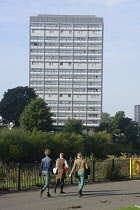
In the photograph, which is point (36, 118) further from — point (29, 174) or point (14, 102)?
point (29, 174)

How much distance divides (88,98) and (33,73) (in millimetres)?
19696

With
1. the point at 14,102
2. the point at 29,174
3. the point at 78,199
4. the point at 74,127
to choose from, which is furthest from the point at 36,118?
the point at 78,199

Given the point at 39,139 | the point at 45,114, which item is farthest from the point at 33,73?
the point at 39,139

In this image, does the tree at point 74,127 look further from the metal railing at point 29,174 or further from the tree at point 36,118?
the metal railing at point 29,174

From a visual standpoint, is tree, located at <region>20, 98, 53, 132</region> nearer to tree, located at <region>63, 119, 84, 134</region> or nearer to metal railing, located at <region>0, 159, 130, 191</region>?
tree, located at <region>63, 119, 84, 134</region>

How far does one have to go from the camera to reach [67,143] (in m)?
79.6

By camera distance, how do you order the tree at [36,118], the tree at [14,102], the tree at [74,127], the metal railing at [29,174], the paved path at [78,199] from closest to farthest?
1. the paved path at [78,199]
2. the metal railing at [29,174]
3. the tree at [36,118]
4. the tree at [74,127]
5. the tree at [14,102]

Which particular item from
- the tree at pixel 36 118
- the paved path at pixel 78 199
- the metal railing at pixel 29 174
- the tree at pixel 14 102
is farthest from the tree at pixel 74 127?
the paved path at pixel 78 199

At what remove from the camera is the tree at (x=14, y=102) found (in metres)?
105

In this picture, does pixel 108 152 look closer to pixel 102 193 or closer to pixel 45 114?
pixel 45 114

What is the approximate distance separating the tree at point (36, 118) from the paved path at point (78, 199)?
7105 cm

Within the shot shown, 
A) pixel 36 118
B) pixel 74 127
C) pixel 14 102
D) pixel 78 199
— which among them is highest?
pixel 14 102

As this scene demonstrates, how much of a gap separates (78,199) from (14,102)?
302 ft

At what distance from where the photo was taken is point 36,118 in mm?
90625
